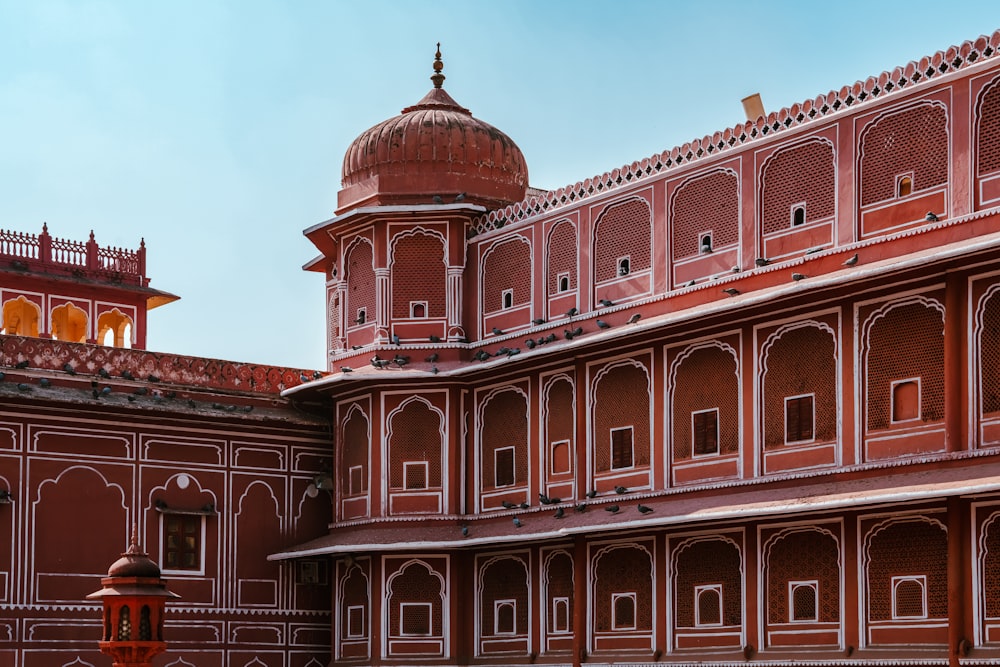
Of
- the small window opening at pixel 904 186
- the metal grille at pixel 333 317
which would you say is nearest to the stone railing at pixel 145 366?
the metal grille at pixel 333 317

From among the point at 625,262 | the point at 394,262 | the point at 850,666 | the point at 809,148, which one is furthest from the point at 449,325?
the point at 850,666

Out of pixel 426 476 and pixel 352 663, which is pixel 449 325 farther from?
pixel 352 663

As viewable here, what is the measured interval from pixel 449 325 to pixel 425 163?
264 cm

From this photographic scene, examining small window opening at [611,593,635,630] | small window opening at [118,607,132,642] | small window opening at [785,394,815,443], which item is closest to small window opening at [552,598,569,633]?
small window opening at [611,593,635,630]

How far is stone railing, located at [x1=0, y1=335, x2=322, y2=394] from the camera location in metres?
25.7

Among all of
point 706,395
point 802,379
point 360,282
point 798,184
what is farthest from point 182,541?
point 798,184

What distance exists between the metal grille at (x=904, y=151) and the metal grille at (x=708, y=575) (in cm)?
479

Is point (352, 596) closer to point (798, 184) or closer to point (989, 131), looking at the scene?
point (798, 184)

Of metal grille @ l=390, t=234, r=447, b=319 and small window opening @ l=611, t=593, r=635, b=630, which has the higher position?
metal grille @ l=390, t=234, r=447, b=319

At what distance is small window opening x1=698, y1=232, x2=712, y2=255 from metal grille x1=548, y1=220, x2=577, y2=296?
255cm

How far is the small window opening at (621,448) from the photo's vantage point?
23.3m

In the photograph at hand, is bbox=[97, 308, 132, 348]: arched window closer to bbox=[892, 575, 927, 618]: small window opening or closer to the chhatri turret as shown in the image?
the chhatri turret

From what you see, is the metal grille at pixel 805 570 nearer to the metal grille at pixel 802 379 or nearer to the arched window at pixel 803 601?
the arched window at pixel 803 601

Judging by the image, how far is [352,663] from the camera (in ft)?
85.8
